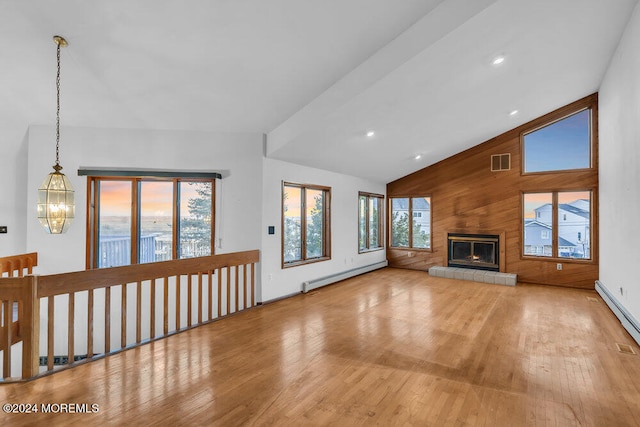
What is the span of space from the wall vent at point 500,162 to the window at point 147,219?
20.2ft

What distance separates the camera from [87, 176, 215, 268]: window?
16.3 ft

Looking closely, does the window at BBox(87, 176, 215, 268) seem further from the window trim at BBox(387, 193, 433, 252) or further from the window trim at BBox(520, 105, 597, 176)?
the window trim at BBox(520, 105, 597, 176)

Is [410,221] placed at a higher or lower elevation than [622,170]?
lower

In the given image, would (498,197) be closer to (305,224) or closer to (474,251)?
(474,251)

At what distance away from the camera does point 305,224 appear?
6.32 m

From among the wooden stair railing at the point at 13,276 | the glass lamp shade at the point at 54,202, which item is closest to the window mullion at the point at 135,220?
the wooden stair railing at the point at 13,276

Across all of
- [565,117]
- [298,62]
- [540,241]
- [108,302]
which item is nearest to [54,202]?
[108,302]

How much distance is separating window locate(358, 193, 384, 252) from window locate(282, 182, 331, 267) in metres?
1.35

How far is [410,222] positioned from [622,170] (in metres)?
4.65

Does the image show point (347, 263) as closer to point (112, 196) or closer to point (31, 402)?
point (112, 196)

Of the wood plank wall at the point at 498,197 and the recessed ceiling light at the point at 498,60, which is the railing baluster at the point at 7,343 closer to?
the recessed ceiling light at the point at 498,60

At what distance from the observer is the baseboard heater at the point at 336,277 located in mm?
6035

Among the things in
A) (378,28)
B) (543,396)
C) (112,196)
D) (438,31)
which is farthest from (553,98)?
(112,196)

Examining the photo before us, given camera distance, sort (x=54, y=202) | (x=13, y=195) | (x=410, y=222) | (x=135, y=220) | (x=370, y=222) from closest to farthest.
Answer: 1. (x=54, y=202)
2. (x=13, y=195)
3. (x=135, y=220)
4. (x=370, y=222)
5. (x=410, y=222)
